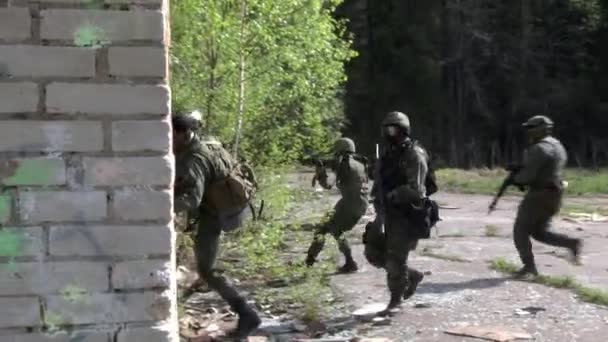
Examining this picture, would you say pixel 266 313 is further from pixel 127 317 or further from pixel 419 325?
pixel 127 317

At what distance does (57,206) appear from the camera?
4738 millimetres

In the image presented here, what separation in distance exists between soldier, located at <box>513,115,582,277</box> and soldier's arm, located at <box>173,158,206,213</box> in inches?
170

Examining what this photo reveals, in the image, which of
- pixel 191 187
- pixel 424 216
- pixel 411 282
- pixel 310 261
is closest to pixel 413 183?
pixel 424 216

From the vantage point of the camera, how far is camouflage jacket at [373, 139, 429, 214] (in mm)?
8484

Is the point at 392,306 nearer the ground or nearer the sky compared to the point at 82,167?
nearer the ground

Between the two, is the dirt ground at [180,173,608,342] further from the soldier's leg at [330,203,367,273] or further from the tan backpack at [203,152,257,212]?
the tan backpack at [203,152,257,212]

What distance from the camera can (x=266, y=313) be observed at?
30.7 feet

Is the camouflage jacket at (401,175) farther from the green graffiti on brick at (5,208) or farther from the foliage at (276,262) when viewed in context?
the green graffiti on brick at (5,208)

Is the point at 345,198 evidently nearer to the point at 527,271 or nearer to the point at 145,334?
the point at 527,271

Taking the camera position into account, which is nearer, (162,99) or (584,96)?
(162,99)

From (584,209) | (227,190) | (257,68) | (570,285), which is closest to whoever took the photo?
(227,190)

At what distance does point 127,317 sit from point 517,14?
128 feet

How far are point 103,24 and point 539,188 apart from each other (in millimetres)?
6657

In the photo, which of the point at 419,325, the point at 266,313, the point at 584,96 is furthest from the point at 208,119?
the point at 584,96
